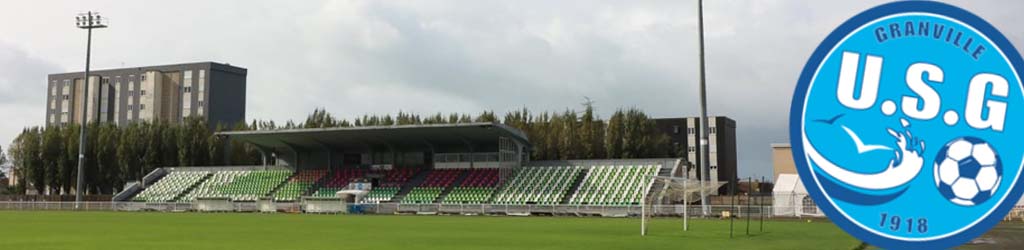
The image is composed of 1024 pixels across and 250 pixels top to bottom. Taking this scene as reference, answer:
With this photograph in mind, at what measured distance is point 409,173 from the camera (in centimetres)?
6106

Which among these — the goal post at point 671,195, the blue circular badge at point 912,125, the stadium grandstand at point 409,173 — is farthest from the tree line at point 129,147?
the blue circular badge at point 912,125

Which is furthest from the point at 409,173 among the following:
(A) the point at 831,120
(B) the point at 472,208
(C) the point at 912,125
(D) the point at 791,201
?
(C) the point at 912,125

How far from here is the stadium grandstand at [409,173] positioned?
175 ft

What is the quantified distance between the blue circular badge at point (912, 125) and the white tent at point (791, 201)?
3931 centimetres

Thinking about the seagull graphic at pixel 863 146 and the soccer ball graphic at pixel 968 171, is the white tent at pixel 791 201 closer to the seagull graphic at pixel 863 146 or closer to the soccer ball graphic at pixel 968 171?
the soccer ball graphic at pixel 968 171

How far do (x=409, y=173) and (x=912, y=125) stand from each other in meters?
58.2

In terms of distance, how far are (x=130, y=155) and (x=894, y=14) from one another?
8270 cm

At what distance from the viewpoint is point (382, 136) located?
60.1 m

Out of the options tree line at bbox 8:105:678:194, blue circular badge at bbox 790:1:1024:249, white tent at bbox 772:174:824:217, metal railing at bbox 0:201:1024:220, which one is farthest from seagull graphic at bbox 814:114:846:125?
tree line at bbox 8:105:678:194

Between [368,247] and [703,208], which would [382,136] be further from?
[368,247]

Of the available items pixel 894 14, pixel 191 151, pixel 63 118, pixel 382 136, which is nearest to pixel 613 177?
pixel 382 136

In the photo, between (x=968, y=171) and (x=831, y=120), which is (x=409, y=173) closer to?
(x=831, y=120)

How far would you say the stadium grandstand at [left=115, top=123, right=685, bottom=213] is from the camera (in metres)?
53.4

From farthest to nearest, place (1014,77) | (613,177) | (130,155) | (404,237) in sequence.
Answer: (130,155), (613,177), (404,237), (1014,77)
